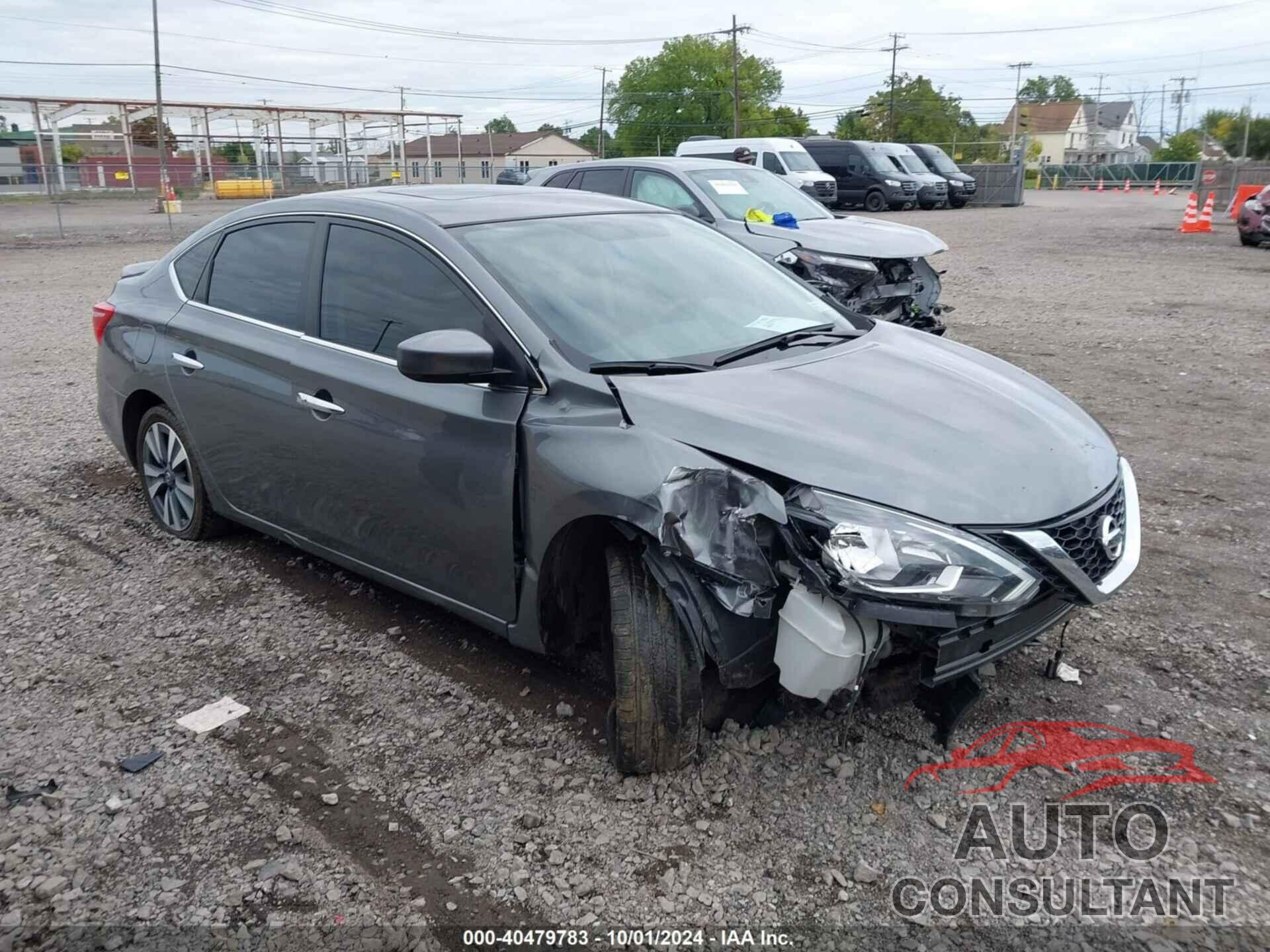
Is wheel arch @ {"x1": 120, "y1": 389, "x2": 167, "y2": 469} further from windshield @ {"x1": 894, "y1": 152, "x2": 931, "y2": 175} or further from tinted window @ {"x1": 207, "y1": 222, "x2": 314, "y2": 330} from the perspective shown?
windshield @ {"x1": 894, "y1": 152, "x2": 931, "y2": 175}

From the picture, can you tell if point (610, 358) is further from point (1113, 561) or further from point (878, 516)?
point (1113, 561)

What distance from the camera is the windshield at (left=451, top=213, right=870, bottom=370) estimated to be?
3.52 metres

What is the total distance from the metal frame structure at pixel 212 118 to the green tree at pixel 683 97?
39.1 m

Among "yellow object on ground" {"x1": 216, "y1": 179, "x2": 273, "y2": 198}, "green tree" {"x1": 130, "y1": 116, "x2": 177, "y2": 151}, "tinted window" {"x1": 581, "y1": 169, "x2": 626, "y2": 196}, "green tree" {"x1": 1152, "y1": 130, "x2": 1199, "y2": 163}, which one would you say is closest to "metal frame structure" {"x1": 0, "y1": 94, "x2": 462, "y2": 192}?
"yellow object on ground" {"x1": 216, "y1": 179, "x2": 273, "y2": 198}

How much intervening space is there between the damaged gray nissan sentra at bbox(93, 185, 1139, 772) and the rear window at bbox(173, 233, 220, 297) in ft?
0.37

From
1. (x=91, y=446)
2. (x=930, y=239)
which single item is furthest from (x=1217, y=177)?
(x=91, y=446)

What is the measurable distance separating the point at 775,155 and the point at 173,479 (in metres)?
20.6

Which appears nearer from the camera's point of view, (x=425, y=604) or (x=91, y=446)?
(x=425, y=604)

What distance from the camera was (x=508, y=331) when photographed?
3.43 m

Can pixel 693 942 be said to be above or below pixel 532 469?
below

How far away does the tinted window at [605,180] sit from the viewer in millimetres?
10453

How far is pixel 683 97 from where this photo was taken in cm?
9594

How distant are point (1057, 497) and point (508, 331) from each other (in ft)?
5.84

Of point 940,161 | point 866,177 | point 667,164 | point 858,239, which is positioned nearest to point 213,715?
point 858,239
